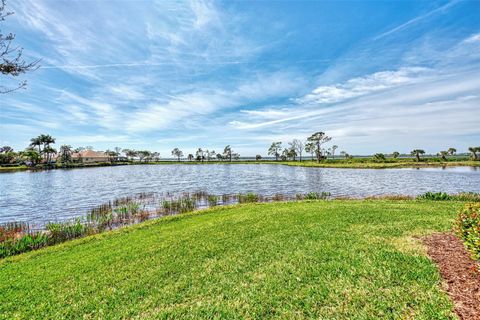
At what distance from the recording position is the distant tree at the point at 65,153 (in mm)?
111812

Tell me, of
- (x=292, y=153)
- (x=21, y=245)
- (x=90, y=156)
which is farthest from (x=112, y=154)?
(x=21, y=245)

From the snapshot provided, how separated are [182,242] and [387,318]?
24.1 ft

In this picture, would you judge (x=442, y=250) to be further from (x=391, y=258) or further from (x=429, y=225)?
(x=429, y=225)

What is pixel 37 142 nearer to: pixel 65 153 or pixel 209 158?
pixel 65 153

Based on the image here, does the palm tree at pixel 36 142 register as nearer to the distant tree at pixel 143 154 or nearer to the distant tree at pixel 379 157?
the distant tree at pixel 143 154

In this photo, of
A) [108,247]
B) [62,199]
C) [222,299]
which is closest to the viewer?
[222,299]

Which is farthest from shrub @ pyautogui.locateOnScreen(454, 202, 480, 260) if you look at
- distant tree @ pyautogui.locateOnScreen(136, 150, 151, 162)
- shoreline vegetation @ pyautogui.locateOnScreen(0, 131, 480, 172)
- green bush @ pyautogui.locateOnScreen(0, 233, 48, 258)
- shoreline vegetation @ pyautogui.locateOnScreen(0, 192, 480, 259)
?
distant tree @ pyautogui.locateOnScreen(136, 150, 151, 162)

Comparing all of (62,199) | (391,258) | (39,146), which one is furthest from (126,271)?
(39,146)

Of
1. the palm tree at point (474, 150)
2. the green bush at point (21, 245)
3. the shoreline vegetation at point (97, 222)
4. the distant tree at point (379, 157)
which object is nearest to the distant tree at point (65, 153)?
the shoreline vegetation at point (97, 222)

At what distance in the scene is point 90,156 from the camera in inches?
5177

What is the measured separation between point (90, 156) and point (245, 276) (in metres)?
150

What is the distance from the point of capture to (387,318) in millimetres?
4191

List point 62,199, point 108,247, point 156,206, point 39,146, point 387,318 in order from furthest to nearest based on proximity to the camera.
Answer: point 39,146, point 62,199, point 156,206, point 108,247, point 387,318

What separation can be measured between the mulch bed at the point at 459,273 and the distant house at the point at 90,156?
14616cm
